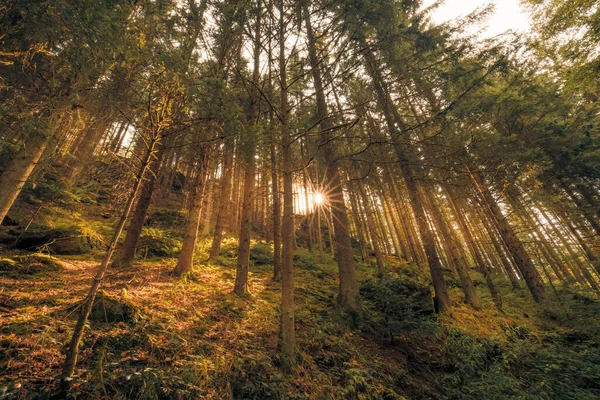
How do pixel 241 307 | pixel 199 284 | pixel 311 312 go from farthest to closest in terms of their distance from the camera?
pixel 199 284 → pixel 311 312 → pixel 241 307

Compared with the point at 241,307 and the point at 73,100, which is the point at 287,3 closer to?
the point at 73,100

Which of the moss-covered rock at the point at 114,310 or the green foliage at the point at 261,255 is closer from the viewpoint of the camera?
the moss-covered rock at the point at 114,310

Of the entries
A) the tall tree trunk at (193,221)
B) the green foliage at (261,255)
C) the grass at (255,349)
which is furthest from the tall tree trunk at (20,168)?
the green foliage at (261,255)

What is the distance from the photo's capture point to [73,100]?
5188 mm

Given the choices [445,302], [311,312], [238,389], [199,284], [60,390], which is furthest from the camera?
[445,302]

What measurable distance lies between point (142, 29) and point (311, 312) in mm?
8623

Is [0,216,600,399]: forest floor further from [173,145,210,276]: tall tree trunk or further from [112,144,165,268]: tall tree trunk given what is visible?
[112,144,165,268]: tall tree trunk

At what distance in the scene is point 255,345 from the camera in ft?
14.6

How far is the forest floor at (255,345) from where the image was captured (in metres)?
2.94

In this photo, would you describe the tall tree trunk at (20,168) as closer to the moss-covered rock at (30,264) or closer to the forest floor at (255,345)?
the moss-covered rock at (30,264)

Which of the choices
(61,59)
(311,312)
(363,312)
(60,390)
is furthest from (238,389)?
(61,59)

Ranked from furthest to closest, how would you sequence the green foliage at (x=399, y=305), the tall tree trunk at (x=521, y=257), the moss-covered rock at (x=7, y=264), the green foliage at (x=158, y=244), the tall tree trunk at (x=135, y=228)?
the green foliage at (x=158, y=244) < the tall tree trunk at (x=521, y=257) < the tall tree trunk at (x=135, y=228) < the green foliage at (x=399, y=305) < the moss-covered rock at (x=7, y=264)

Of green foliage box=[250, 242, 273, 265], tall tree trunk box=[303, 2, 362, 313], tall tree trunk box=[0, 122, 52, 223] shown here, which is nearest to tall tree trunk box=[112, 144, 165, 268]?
tall tree trunk box=[0, 122, 52, 223]

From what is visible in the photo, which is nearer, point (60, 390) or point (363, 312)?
point (60, 390)
